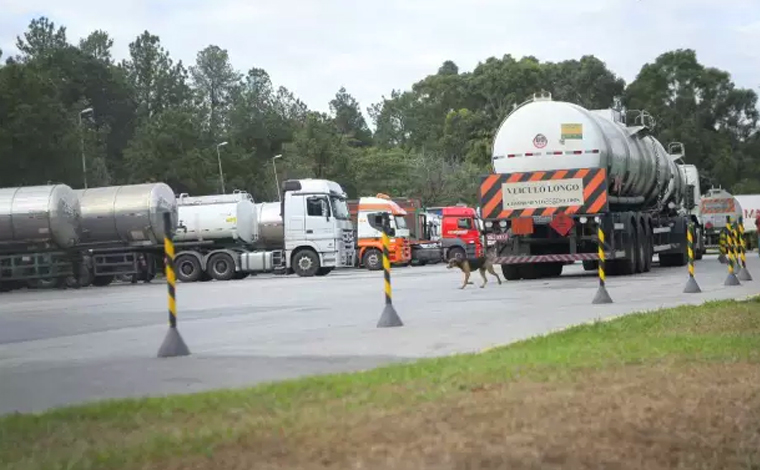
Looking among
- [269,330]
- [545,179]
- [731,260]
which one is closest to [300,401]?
[269,330]

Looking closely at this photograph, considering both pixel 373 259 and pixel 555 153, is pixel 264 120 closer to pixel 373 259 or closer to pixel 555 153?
pixel 373 259

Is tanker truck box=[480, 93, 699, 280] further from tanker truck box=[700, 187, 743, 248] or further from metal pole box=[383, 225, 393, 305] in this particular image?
tanker truck box=[700, 187, 743, 248]

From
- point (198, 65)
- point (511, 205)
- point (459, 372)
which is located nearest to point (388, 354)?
point (459, 372)

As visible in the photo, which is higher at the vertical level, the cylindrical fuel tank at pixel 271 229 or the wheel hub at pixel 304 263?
the cylindrical fuel tank at pixel 271 229

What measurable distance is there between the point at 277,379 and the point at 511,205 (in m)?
16.3

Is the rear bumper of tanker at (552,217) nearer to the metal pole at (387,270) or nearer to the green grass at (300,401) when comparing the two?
the metal pole at (387,270)

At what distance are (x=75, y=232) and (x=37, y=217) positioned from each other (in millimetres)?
1601

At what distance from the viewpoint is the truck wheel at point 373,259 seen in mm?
44938

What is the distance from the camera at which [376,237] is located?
44.8 m

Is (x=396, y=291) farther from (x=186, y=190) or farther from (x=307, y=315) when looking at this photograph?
(x=186, y=190)

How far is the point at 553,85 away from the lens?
9025 cm

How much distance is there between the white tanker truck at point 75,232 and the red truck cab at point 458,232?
45.8 feet

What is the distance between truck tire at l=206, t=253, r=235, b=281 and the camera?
1610 inches

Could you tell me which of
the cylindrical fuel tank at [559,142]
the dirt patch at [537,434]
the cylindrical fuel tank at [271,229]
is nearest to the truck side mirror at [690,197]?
the cylindrical fuel tank at [559,142]
